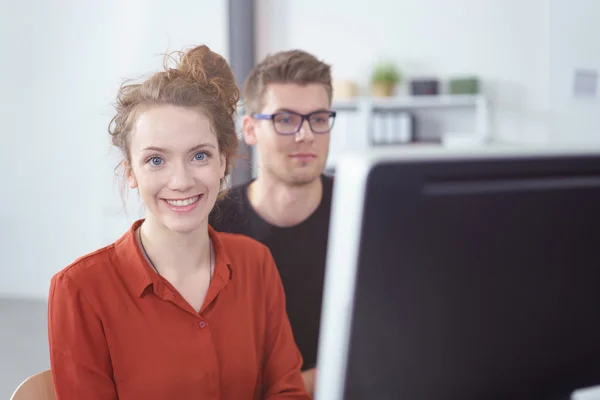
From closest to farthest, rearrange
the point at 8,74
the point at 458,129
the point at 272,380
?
the point at 272,380
the point at 8,74
the point at 458,129

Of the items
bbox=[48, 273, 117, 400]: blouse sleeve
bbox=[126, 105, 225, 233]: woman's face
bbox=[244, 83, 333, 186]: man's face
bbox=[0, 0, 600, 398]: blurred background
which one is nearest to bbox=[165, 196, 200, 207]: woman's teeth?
bbox=[126, 105, 225, 233]: woman's face

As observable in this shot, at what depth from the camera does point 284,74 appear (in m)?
1.95

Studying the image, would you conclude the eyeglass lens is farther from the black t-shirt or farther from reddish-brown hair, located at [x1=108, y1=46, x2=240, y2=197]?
reddish-brown hair, located at [x1=108, y1=46, x2=240, y2=197]

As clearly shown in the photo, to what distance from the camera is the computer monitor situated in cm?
54

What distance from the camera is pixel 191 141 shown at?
50.9 inches

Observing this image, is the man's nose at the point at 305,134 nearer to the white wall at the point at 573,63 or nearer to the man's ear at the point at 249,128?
the man's ear at the point at 249,128

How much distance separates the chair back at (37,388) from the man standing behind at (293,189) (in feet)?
2.32

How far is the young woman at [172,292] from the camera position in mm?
1204

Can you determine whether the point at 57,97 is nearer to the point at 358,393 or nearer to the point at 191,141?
the point at 191,141

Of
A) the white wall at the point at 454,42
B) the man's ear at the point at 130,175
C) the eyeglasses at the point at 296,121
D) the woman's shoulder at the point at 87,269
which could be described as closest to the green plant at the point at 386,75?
the white wall at the point at 454,42

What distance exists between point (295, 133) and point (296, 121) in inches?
1.4

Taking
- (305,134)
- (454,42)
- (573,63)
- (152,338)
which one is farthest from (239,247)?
(573,63)

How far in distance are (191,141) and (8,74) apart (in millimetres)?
4112

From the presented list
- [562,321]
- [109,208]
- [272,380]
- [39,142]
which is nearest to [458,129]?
[109,208]
